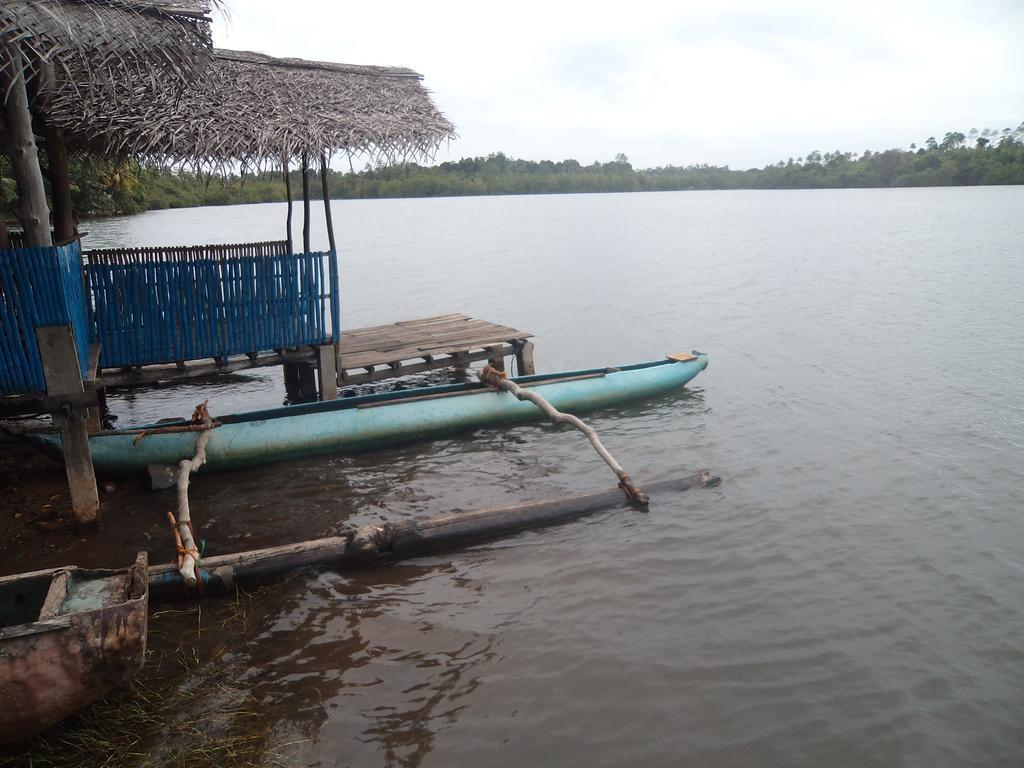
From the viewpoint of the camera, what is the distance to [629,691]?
14.9ft

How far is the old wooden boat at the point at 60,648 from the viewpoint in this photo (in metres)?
3.39

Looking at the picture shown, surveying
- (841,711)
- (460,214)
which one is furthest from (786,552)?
(460,214)

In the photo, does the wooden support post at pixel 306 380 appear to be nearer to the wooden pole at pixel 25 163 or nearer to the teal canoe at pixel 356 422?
the teal canoe at pixel 356 422

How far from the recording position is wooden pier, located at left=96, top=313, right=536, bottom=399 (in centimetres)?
759

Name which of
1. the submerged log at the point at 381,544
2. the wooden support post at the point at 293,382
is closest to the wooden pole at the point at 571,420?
the submerged log at the point at 381,544

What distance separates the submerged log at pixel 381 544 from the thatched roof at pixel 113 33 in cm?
351

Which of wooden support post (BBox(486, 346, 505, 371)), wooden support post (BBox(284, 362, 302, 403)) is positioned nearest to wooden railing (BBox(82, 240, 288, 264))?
wooden support post (BBox(284, 362, 302, 403))

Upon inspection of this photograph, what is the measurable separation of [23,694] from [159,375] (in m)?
4.50

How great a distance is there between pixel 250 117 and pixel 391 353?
122 inches

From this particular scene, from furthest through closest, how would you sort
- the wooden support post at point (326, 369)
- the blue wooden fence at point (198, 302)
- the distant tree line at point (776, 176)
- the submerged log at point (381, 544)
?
the distant tree line at point (776, 176)
the wooden support post at point (326, 369)
the blue wooden fence at point (198, 302)
the submerged log at point (381, 544)

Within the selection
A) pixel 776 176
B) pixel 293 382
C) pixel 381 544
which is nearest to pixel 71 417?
pixel 381 544

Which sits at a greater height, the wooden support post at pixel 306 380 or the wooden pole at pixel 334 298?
the wooden pole at pixel 334 298

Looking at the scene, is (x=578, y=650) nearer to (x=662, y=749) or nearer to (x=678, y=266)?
(x=662, y=749)

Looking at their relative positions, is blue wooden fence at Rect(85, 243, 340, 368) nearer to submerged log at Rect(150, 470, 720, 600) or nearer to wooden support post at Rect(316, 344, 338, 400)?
wooden support post at Rect(316, 344, 338, 400)
